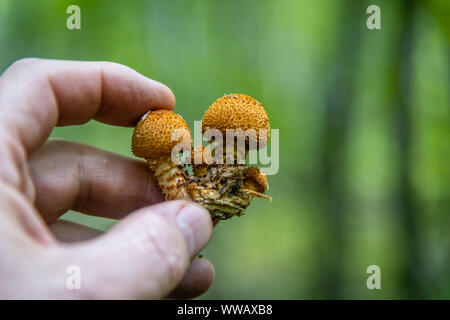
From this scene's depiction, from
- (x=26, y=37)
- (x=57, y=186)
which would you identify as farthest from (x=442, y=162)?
(x=26, y=37)

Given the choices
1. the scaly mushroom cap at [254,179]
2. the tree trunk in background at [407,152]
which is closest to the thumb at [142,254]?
the scaly mushroom cap at [254,179]

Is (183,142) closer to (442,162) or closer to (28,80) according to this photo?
(28,80)

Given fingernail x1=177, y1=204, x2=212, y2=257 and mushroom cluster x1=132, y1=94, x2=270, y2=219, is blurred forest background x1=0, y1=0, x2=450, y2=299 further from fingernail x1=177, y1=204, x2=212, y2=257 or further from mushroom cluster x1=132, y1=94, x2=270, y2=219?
fingernail x1=177, y1=204, x2=212, y2=257

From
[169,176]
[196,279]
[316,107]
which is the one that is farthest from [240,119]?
[316,107]

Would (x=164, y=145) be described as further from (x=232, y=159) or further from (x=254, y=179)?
(x=254, y=179)

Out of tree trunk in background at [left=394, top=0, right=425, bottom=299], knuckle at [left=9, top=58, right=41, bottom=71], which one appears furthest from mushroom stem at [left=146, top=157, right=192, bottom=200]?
tree trunk in background at [left=394, top=0, right=425, bottom=299]

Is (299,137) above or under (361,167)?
above
